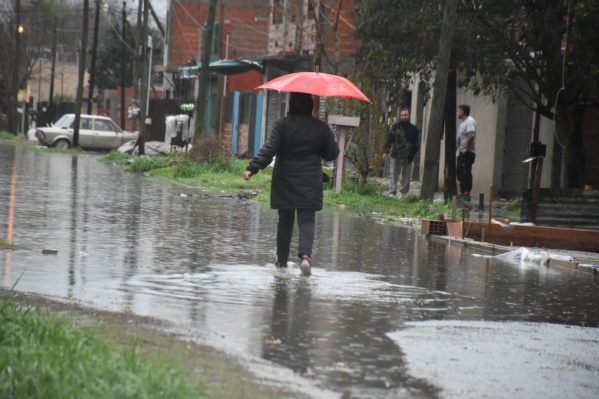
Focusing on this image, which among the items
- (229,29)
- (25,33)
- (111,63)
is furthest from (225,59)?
(111,63)

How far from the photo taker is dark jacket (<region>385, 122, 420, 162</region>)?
996 inches

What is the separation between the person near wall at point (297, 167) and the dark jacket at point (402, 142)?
1382 centimetres

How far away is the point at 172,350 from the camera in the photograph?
6.76 m

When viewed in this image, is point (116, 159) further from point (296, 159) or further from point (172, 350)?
point (172, 350)

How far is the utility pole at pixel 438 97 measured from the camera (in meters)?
22.1

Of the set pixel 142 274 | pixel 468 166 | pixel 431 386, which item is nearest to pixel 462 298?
pixel 142 274

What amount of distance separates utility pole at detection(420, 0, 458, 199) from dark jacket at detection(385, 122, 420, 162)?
6.87 feet

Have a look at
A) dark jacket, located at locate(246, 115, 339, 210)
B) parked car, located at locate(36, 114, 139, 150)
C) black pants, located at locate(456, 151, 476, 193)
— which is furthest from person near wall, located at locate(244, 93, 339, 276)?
parked car, located at locate(36, 114, 139, 150)

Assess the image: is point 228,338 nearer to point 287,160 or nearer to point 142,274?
point 142,274

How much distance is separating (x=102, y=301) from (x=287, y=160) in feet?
10.7

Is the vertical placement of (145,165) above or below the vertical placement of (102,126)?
below

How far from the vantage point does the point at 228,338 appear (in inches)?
298

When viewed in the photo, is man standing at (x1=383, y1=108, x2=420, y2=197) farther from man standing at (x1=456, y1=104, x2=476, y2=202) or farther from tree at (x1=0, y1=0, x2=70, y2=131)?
tree at (x1=0, y1=0, x2=70, y2=131)

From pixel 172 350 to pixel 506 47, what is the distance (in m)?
17.7
